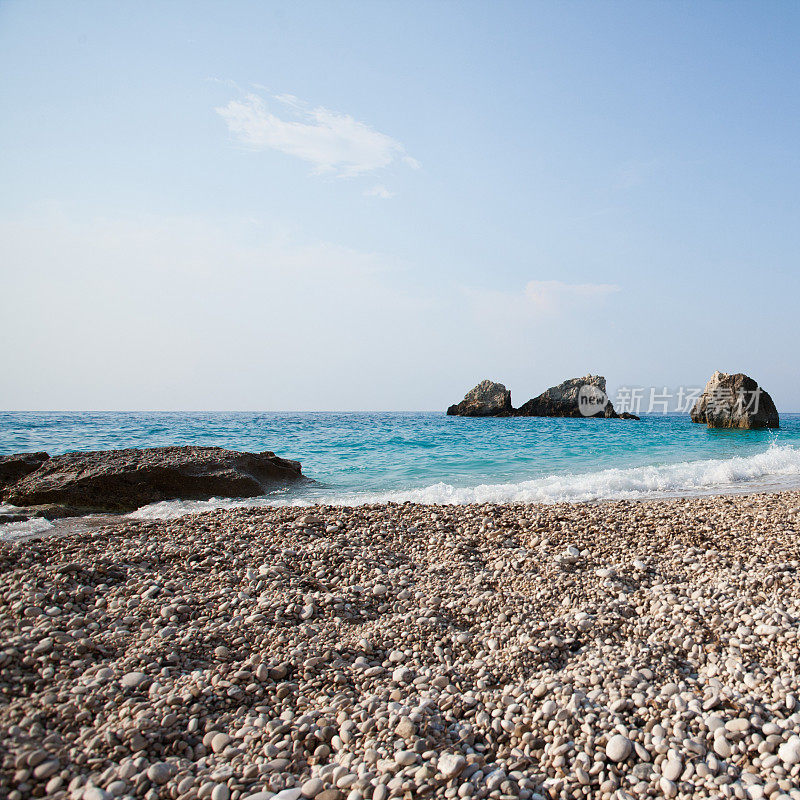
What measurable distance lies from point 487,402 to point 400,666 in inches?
3227

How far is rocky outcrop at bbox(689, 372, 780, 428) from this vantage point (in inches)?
1996

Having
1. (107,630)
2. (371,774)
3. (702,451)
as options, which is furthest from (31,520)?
(702,451)

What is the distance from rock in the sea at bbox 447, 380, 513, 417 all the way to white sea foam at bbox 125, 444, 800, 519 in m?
66.6

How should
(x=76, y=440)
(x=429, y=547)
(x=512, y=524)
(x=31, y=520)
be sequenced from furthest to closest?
(x=76, y=440) < (x=31, y=520) < (x=512, y=524) < (x=429, y=547)

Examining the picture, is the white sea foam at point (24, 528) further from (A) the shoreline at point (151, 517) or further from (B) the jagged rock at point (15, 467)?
(B) the jagged rock at point (15, 467)

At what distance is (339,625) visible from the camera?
15.3 feet

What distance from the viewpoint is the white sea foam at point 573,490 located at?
11820mm

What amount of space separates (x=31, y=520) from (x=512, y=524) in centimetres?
935

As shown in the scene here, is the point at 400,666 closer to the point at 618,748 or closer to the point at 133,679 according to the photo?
the point at 618,748

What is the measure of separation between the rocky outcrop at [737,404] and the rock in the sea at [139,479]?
5255 cm

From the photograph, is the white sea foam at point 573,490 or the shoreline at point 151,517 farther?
the white sea foam at point 573,490

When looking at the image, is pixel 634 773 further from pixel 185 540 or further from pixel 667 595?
pixel 185 540

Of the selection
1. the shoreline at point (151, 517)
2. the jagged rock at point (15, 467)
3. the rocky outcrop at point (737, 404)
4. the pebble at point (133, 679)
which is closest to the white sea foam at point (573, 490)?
the shoreline at point (151, 517)

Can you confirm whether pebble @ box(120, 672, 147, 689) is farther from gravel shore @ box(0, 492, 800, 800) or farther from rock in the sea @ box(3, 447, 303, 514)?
rock in the sea @ box(3, 447, 303, 514)
